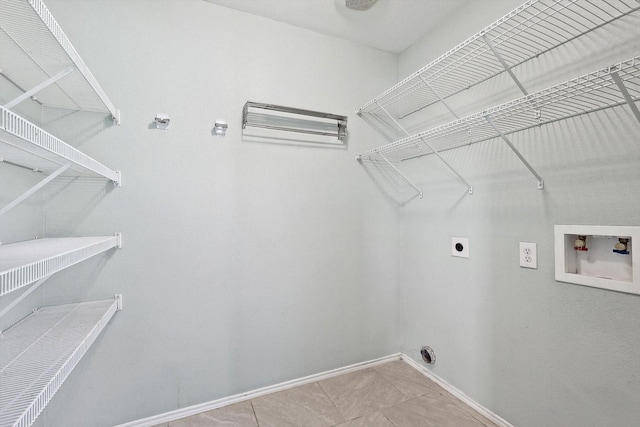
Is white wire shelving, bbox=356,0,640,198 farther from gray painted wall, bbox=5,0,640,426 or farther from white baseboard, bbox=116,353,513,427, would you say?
white baseboard, bbox=116,353,513,427

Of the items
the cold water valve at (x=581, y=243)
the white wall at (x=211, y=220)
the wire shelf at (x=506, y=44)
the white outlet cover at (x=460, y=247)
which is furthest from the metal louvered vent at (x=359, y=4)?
the cold water valve at (x=581, y=243)

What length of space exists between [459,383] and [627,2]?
1861 mm

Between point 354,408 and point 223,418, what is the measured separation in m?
0.70

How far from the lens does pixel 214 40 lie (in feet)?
5.17

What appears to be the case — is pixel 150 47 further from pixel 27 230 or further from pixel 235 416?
pixel 235 416

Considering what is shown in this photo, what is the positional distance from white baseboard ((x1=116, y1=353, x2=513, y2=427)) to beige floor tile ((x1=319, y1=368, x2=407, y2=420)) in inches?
1.7

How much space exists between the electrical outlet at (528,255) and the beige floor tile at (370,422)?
104cm

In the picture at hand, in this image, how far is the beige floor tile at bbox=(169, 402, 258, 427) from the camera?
4.64 feet

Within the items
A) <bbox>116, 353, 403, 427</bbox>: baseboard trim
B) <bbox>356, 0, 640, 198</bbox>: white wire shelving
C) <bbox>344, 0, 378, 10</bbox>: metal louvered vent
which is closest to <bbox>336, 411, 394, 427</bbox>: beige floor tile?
<bbox>116, 353, 403, 427</bbox>: baseboard trim

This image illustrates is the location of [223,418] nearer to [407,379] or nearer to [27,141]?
[407,379]

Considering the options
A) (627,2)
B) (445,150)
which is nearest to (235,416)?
(445,150)

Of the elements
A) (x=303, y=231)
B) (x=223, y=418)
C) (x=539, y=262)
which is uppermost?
(x=303, y=231)

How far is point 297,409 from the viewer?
4.99 ft

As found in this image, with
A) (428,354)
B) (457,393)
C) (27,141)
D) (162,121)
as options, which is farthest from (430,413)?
(162,121)
